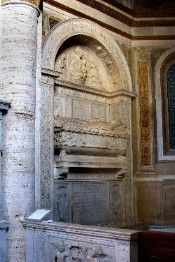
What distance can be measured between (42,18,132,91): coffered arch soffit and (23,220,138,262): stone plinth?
121 inches

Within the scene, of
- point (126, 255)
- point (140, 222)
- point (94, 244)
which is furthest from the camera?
point (140, 222)

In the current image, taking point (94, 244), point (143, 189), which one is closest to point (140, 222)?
point (143, 189)

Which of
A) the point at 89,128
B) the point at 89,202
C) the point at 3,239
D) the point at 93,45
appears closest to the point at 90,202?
the point at 89,202

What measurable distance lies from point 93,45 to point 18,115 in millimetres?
3290

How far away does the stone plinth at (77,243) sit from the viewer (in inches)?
147

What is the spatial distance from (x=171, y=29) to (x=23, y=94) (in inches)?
191

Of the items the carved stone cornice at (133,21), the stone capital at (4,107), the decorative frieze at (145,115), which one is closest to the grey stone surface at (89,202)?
the decorative frieze at (145,115)

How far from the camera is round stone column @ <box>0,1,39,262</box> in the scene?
515 cm

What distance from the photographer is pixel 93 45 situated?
7.93 metres

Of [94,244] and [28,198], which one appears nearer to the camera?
[94,244]

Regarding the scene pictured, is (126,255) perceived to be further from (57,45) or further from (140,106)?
(140,106)

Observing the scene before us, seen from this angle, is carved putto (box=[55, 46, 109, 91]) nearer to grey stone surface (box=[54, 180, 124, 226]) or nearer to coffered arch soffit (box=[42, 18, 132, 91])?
coffered arch soffit (box=[42, 18, 132, 91])

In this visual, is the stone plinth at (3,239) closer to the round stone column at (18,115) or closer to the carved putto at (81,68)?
the round stone column at (18,115)

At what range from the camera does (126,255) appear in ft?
12.1
